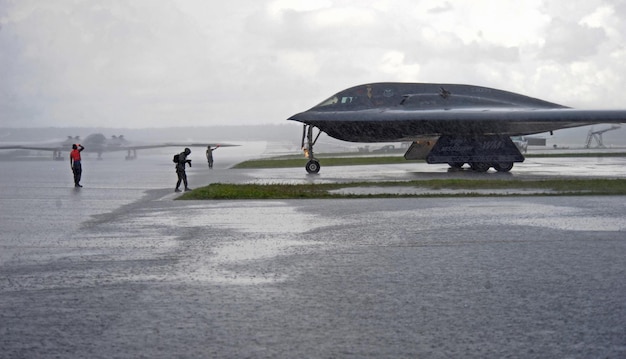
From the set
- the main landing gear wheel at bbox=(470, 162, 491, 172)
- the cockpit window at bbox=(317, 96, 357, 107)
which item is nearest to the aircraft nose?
the cockpit window at bbox=(317, 96, 357, 107)

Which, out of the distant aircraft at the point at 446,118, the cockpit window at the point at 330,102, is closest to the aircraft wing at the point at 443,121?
the distant aircraft at the point at 446,118

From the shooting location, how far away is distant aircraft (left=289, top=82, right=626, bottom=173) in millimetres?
32594

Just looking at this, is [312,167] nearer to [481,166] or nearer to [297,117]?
→ [297,117]

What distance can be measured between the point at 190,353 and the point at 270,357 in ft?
2.03

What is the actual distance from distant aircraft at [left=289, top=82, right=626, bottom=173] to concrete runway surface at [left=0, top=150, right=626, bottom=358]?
675 inches

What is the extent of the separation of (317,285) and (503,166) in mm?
27672

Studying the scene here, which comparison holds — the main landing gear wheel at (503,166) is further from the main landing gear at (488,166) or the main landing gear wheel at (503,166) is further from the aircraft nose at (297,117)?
the aircraft nose at (297,117)

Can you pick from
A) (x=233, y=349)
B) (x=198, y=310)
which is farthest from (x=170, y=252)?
(x=233, y=349)

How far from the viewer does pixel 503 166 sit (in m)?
34.6

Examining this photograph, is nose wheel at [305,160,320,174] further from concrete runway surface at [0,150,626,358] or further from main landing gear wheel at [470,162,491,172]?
concrete runway surface at [0,150,626,358]

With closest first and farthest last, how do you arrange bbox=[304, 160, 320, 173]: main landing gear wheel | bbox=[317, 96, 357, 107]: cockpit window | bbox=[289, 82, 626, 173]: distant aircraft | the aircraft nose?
bbox=[289, 82, 626, 173]: distant aircraft
the aircraft nose
bbox=[317, 96, 357, 107]: cockpit window
bbox=[304, 160, 320, 173]: main landing gear wheel

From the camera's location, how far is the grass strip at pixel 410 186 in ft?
67.7

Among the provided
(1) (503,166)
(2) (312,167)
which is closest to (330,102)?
(2) (312,167)

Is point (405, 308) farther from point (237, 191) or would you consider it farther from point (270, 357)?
point (237, 191)
